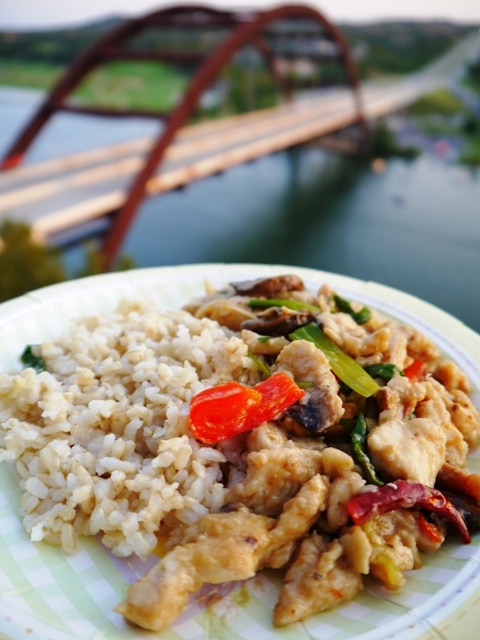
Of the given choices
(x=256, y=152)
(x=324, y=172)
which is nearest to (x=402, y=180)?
(x=324, y=172)

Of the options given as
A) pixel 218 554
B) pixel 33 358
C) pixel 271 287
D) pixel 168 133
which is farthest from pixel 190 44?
pixel 218 554

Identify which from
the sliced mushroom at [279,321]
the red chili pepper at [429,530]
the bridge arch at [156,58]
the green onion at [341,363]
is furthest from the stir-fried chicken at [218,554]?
the bridge arch at [156,58]

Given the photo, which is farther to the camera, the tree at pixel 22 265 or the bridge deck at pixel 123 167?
the bridge deck at pixel 123 167

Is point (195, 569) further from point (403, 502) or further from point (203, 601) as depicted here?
point (403, 502)

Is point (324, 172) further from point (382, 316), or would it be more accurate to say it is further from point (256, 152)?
Result: point (382, 316)

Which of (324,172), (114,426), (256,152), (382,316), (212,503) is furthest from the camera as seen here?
(324,172)

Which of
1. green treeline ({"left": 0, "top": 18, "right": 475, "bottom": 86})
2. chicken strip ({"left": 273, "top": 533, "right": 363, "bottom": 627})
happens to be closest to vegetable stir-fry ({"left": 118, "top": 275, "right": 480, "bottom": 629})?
chicken strip ({"left": 273, "top": 533, "right": 363, "bottom": 627})

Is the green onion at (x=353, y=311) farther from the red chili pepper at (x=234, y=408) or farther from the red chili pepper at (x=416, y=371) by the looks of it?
the red chili pepper at (x=234, y=408)
